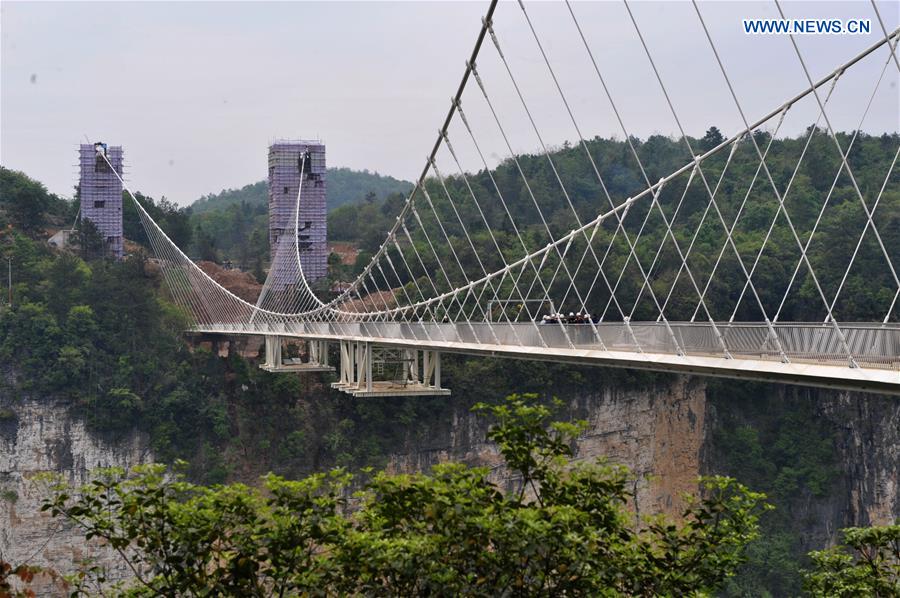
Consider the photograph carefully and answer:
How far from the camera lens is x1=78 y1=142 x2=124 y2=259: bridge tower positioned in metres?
59.9

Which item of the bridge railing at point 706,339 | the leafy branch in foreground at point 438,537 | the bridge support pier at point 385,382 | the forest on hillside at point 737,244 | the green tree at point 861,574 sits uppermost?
the forest on hillside at point 737,244

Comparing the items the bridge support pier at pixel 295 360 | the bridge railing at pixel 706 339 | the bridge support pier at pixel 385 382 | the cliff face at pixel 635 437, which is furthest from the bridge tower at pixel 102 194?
the bridge railing at pixel 706 339

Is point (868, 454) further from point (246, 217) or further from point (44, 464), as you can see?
point (246, 217)

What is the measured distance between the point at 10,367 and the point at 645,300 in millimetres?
24837

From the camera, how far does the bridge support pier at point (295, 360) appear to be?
41.4 metres

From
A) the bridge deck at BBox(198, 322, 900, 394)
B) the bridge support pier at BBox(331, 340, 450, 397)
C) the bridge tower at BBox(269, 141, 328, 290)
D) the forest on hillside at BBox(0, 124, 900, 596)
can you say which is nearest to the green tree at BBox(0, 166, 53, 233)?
the forest on hillside at BBox(0, 124, 900, 596)

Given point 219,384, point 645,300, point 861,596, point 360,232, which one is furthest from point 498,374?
point 861,596

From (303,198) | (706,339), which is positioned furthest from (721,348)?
(303,198)

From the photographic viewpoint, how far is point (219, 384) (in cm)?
4912

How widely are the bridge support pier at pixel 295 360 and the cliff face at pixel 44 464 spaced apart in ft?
17.7

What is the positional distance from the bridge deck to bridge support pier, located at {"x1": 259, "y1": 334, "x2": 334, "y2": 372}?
1712 centimetres

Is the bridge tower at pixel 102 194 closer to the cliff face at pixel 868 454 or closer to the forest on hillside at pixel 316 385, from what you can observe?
the forest on hillside at pixel 316 385

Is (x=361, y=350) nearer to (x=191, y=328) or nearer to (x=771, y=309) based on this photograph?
(x=191, y=328)

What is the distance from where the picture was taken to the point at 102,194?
61.1 m
